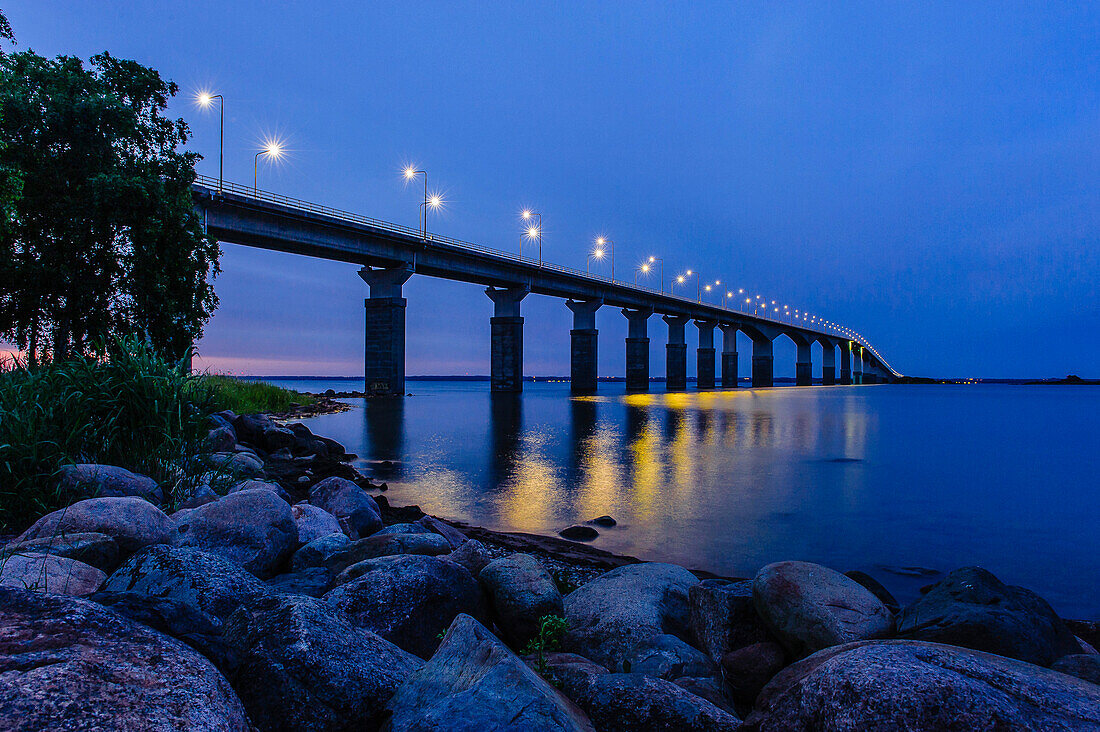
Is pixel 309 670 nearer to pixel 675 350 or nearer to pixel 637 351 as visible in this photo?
pixel 637 351

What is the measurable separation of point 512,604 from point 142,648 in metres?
2.91

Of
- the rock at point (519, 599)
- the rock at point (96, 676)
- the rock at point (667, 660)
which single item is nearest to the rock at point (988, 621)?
the rock at point (667, 660)

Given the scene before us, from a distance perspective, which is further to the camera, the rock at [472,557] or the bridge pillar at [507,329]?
the bridge pillar at [507,329]

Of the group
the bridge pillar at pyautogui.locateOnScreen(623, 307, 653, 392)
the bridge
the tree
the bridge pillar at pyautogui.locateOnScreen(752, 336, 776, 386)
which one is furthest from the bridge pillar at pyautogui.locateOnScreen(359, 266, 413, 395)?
the bridge pillar at pyautogui.locateOnScreen(752, 336, 776, 386)

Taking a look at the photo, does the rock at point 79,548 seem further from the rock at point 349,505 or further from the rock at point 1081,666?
the rock at point 1081,666

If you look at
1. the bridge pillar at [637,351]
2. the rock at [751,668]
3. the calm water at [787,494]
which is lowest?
the calm water at [787,494]

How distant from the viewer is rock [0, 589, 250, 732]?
190 cm

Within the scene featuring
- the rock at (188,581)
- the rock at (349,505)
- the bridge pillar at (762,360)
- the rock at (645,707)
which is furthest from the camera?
the bridge pillar at (762,360)

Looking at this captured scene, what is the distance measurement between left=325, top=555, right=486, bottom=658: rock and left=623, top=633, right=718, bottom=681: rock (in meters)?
1.30

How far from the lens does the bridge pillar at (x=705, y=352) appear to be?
380ft

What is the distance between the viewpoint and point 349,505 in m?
8.57

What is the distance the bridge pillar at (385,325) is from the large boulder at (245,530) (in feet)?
178

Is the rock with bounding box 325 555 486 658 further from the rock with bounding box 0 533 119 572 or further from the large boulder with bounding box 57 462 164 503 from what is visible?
the large boulder with bounding box 57 462 164 503

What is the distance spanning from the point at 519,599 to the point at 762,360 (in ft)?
478
